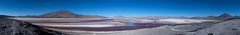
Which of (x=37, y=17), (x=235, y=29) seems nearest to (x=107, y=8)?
(x=37, y=17)

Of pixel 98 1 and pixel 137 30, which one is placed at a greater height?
pixel 98 1

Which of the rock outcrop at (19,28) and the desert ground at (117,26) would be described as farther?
the desert ground at (117,26)

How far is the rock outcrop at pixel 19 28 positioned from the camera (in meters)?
8.73

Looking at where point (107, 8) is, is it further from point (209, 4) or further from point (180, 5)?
point (209, 4)

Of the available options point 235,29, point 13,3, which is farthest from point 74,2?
point 235,29

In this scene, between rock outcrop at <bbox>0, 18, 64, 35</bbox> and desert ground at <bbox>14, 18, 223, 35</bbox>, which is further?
desert ground at <bbox>14, 18, 223, 35</bbox>

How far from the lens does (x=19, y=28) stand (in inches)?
346

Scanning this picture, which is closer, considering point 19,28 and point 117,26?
point 19,28

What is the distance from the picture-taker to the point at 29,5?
29.1 ft

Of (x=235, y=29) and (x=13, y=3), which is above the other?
(x=13, y=3)

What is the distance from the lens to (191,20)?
910 cm

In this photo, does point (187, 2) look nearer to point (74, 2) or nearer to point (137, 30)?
point (137, 30)

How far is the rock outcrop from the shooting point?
8.73 meters

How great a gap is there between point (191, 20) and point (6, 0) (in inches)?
139
